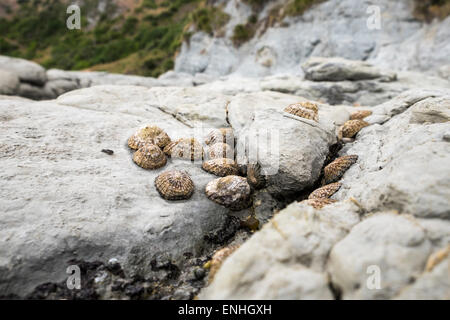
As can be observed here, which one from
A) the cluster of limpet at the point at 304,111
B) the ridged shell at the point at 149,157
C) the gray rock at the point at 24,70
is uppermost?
the gray rock at the point at 24,70

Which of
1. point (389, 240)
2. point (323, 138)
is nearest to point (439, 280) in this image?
point (389, 240)

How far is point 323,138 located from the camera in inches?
182

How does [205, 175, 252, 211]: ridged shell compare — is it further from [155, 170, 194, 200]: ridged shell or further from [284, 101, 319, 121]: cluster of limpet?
[284, 101, 319, 121]: cluster of limpet

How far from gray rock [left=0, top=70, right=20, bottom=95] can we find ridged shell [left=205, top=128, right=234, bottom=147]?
10.8 meters

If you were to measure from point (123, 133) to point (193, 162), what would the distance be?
5.15 feet

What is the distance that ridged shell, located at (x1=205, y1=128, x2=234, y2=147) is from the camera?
17.3ft

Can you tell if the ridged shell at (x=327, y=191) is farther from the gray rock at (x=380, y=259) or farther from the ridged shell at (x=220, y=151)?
the ridged shell at (x=220, y=151)

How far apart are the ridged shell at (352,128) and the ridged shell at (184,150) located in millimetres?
2913

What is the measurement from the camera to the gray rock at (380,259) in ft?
6.46

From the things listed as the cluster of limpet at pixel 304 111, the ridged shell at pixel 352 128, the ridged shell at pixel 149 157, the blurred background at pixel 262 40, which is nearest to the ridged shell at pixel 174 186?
the ridged shell at pixel 149 157

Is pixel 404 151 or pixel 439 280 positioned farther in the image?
pixel 404 151

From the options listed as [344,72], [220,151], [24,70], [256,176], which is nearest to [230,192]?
[256,176]

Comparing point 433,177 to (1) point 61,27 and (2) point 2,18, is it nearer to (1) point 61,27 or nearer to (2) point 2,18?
(1) point 61,27

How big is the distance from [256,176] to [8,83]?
12.9m
